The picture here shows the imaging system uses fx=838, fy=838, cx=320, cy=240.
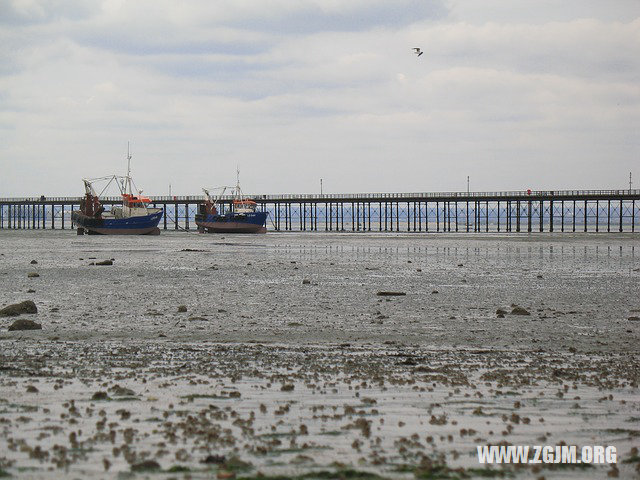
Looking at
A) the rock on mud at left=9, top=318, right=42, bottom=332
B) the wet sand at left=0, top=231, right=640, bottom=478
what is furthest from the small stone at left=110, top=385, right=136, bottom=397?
the rock on mud at left=9, top=318, right=42, bottom=332

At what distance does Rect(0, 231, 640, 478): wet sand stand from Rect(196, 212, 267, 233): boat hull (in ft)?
271

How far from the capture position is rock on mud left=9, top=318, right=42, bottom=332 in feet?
42.2

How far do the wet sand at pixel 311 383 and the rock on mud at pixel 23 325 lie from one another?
220 millimetres

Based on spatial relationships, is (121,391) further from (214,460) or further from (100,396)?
(214,460)

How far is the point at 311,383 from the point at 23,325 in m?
6.32

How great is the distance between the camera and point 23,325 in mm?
12984

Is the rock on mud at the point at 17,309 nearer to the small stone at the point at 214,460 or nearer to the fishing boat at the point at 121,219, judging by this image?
the small stone at the point at 214,460

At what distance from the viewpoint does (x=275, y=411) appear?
724 cm

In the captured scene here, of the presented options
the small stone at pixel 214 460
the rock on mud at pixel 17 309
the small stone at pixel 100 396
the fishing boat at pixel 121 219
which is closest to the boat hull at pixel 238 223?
the fishing boat at pixel 121 219

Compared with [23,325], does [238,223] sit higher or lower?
lower

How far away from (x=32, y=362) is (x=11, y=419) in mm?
3050

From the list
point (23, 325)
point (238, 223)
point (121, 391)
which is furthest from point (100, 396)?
point (238, 223)

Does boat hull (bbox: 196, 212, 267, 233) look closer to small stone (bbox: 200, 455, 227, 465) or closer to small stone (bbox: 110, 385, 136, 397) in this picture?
small stone (bbox: 110, 385, 136, 397)

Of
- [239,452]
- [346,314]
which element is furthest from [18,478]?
[346,314]
